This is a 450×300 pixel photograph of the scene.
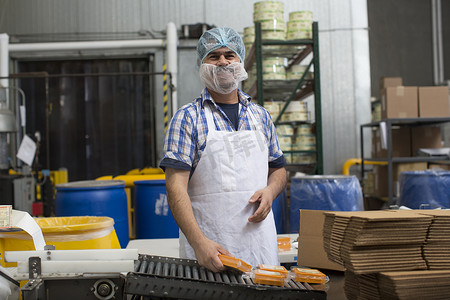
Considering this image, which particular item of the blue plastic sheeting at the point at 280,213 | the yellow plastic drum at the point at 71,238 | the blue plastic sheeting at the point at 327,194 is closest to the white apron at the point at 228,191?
the yellow plastic drum at the point at 71,238

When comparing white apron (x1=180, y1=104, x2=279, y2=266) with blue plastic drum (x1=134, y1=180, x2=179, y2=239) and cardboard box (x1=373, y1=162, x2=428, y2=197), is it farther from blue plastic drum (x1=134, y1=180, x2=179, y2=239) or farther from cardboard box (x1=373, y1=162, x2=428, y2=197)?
cardboard box (x1=373, y1=162, x2=428, y2=197)

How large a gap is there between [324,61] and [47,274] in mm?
6703

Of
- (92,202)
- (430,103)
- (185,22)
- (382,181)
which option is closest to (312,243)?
(92,202)

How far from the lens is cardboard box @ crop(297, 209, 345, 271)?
2.01 meters

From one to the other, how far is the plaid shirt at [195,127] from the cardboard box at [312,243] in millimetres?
340

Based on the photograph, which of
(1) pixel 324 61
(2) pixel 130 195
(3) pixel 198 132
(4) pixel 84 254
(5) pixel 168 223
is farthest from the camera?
(1) pixel 324 61

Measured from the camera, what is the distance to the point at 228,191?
188cm

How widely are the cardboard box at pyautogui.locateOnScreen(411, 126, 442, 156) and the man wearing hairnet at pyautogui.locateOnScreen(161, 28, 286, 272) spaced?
4.48 m

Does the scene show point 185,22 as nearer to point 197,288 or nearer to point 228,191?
point 228,191

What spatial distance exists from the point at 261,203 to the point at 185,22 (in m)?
6.12

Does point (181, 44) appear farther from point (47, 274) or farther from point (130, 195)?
point (47, 274)

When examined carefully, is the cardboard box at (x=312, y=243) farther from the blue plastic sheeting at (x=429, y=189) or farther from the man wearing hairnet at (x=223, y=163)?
the blue plastic sheeting at (x=429, y=189)

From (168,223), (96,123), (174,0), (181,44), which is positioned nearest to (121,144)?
(96,123)

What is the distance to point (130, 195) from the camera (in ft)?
16.7
